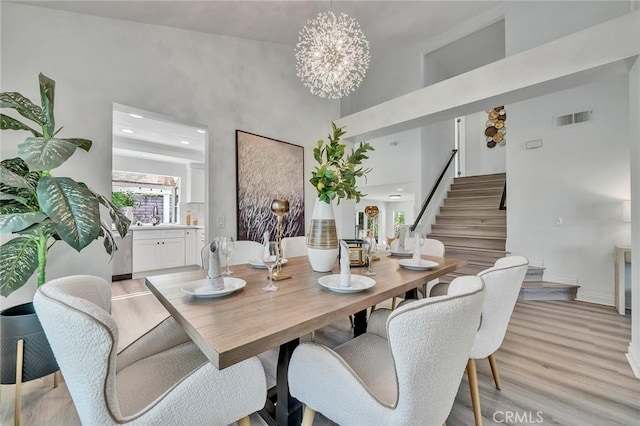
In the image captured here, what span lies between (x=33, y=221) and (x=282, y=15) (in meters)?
3.15

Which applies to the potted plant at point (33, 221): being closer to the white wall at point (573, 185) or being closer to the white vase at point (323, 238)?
the white vase at point (323, 238)

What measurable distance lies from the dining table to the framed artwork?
1.80 meters

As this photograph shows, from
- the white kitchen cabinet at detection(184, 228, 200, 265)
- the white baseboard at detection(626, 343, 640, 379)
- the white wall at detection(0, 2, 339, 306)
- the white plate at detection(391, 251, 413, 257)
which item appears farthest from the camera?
the white kitchen cabinet at detection(184, 228, 200, 265)

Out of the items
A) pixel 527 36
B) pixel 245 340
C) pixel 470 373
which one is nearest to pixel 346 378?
pixel 245 340

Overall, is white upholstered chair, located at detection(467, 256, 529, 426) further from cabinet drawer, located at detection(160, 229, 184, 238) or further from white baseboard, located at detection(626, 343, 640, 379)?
cabinet drawer, located at detection(160, 229, 184, 238)

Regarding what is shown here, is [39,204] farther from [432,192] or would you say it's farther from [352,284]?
[432,192]

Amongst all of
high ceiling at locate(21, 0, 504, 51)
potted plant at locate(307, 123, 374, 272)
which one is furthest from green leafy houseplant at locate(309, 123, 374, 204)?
high ceiling at locate(21, 0, 504, 51)

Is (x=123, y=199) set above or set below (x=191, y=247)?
above

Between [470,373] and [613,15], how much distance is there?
4909 mm

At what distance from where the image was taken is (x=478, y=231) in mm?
5066

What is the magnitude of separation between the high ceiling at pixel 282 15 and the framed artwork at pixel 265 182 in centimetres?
122

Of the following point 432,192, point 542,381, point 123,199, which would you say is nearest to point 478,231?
point 432,192

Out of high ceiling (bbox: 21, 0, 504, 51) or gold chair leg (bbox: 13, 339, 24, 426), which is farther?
high ceiling (bbox: 21, 0, 504, 51)

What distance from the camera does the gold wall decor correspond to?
6895mm
